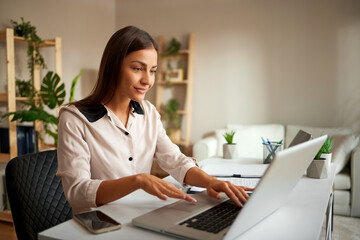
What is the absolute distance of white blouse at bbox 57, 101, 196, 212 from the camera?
3.51 ft

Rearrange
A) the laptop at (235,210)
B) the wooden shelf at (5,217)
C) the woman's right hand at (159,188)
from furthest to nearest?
1. the wooden shelf at (5,217)
2. the woman's right hand at (159,188)
3. the laptop at (235,210)

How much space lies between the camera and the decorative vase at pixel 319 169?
1432mm

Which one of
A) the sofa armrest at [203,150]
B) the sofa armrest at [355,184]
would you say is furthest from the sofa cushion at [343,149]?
the sofa armrest at [203,150]

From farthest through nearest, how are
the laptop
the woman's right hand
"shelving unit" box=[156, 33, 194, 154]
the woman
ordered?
"shelving unit" box=[156, 33, 194, 154], the woman, the woman's right hand, the laptop

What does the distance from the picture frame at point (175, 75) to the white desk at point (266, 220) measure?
3187 mm

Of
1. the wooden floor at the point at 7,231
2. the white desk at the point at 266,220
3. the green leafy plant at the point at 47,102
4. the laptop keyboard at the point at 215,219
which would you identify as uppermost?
the green leafy plant at the point at 47,102

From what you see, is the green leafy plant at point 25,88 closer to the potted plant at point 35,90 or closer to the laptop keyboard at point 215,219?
the potted plant at point 35,90

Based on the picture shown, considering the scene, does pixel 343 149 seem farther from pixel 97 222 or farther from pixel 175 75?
pixel 97 222

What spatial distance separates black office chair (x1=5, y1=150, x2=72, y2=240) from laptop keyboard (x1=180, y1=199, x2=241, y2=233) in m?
0.61

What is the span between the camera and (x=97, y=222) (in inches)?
32.8

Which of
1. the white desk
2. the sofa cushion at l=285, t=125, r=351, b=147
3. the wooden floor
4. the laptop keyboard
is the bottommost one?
the wooden floor

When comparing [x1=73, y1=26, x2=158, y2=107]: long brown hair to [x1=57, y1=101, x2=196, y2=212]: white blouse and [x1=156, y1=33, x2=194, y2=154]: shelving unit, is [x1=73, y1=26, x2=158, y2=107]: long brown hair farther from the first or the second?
[x1=156, y1=33, x2=194, y2=154]: shelving unit

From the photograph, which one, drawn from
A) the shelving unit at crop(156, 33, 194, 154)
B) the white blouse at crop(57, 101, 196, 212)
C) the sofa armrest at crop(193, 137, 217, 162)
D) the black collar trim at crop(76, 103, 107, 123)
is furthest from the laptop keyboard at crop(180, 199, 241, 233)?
the shelving unit at crop(156, 33, 194, 154)

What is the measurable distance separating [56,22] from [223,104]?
2149 mm
